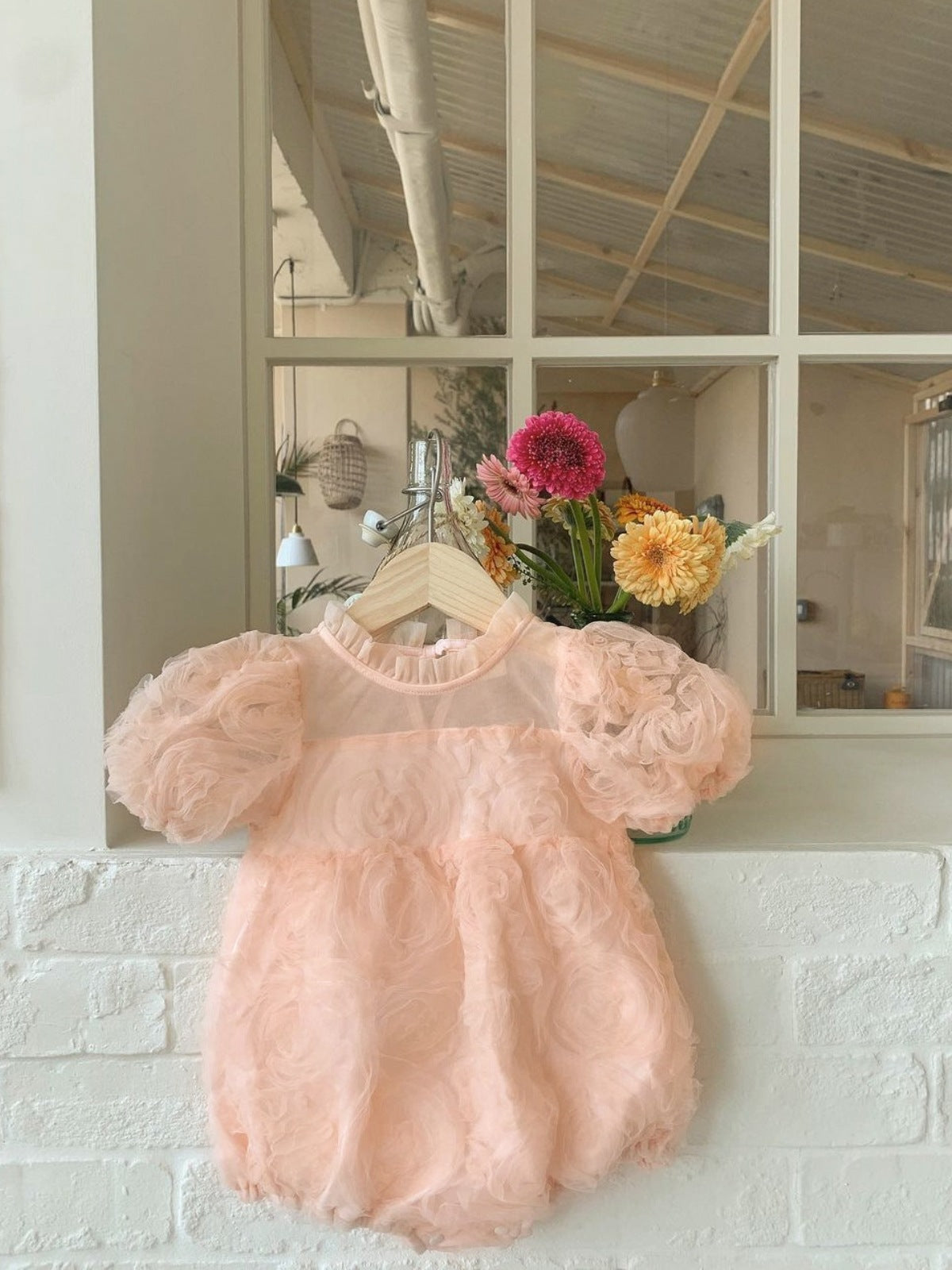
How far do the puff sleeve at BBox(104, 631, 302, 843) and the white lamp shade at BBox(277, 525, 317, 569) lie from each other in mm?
445

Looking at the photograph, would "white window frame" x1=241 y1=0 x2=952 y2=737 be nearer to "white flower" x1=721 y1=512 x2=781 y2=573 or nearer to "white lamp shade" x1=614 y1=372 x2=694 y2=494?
"white lamp shade" x1=614 y1=372 x2=694 y2=494

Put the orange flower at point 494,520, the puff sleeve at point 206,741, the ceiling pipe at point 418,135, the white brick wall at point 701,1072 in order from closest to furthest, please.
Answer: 1. the puff sleeve at point 206,741
2. the white brick wall at point 701,1072
3. the orange flower at point 494,520
4. the ceiling pipe at point 418,135

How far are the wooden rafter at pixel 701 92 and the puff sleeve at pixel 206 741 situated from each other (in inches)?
37.8

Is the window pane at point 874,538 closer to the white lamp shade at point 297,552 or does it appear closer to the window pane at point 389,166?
the window pane at point 389,166

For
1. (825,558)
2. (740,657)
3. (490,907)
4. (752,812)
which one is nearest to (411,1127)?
(490,907)

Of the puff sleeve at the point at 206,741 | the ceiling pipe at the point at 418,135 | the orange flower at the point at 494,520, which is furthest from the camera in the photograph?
the ceiling pipe at the point at 418,135

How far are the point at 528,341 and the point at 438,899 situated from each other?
0.78 meters

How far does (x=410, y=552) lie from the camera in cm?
90

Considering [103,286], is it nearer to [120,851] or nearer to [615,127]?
[120,851]

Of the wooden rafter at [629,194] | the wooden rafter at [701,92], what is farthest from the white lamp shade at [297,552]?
the wooden rafter at [701,92]

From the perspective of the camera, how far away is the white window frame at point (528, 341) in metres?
1.30

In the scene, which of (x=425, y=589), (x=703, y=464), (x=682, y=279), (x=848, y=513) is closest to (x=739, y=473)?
(x=703, y=464)

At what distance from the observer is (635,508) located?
1.05 metres

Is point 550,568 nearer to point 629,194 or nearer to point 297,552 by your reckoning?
point 297,552
